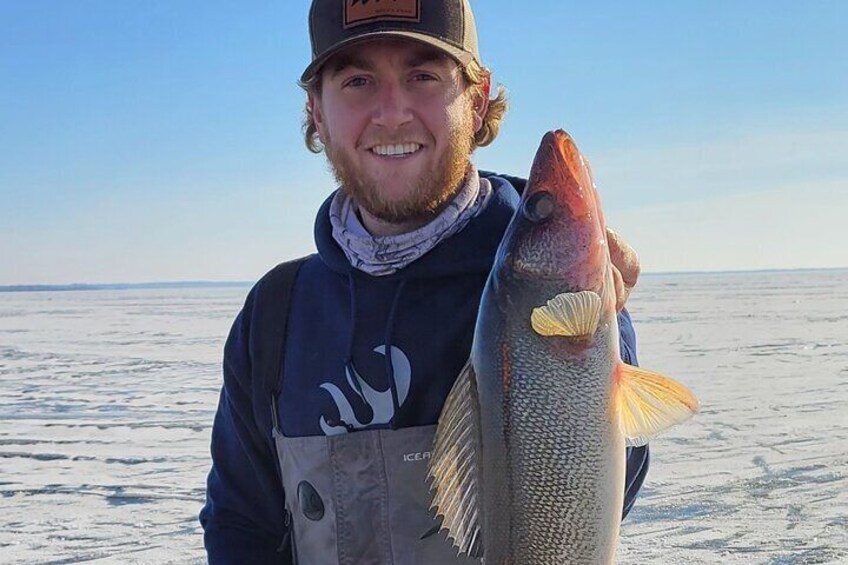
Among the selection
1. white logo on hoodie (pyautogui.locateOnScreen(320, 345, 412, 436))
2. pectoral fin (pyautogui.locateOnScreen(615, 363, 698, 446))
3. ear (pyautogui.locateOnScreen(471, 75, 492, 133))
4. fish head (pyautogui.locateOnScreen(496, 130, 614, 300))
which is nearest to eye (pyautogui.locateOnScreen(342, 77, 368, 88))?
ear (pyautogui.locateOnScreen(471, 75, 492, 133))

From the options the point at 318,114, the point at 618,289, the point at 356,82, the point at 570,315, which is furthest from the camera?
the point at 318,114

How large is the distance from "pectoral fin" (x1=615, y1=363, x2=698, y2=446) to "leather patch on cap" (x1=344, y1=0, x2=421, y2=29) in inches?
44.8

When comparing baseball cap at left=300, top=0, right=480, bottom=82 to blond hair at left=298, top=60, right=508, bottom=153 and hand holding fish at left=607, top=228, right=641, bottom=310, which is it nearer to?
blond hair at left=298, top=60, right=508, bottom=153

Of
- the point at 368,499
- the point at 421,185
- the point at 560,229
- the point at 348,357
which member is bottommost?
the point at 368,499

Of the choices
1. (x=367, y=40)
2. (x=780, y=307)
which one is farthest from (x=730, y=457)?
(x=780, y=307)

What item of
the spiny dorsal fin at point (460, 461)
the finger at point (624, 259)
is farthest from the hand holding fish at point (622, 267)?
the spiny dorsal fin at point (460, 461)

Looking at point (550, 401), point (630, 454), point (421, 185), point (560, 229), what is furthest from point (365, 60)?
point (630, 454)

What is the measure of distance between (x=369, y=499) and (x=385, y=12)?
1345 mm

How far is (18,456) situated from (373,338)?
5.77 m

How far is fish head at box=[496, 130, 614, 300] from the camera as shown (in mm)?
1862

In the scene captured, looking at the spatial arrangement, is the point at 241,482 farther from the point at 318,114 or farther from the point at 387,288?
the point at 318,114

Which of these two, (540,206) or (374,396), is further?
(374,396)

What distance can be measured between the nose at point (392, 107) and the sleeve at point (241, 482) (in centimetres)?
79

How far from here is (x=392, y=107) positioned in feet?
7.30
